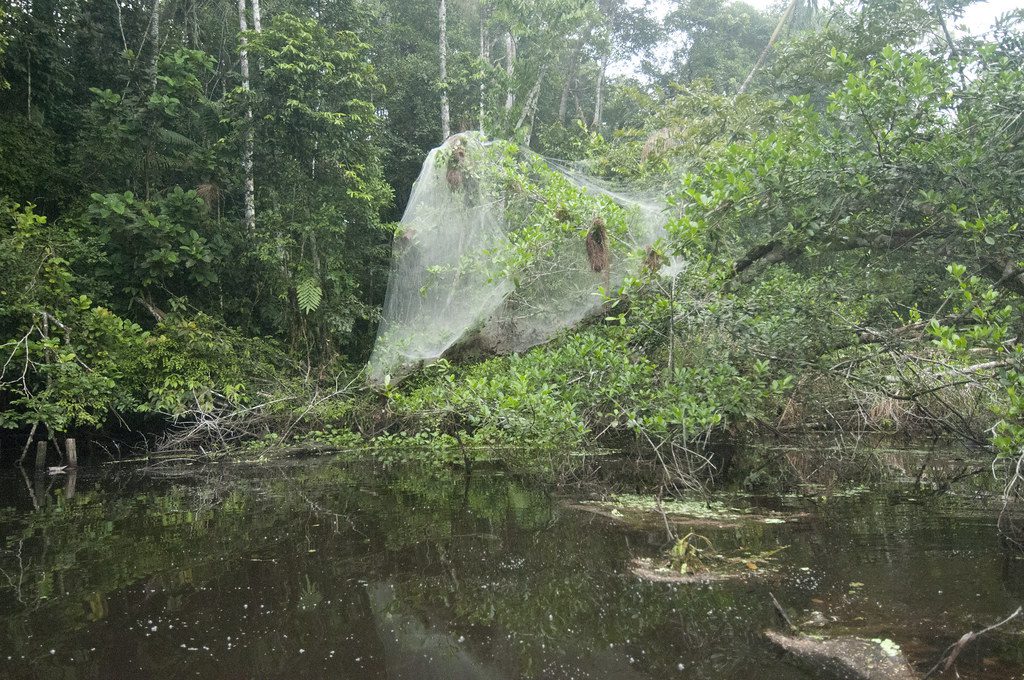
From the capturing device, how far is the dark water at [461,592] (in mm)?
2668

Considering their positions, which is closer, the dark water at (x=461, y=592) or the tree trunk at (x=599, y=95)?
the dark water at (x=461, y=592)

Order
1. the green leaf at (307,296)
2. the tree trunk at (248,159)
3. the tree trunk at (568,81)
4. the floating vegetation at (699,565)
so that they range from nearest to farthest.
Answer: the floating vegetation at (699,565), the green leaf at (307,296), the tree trunk at (248,159), the tree trunk at (568,81)

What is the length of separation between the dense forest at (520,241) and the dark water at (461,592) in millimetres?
821

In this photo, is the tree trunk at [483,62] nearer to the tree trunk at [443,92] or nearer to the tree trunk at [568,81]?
the tree trunk at [443,92]

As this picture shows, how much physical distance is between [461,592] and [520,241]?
3845 millimetres

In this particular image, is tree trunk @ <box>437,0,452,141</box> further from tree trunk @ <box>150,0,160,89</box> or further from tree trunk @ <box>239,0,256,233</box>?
tree trunk @ <box>150,0,160,89</box>

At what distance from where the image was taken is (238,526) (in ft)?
16.2

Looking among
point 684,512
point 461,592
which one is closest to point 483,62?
point 684,512

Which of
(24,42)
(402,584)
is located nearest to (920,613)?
(402,584)

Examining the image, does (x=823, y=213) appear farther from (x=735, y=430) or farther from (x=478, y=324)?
(x=478, y=324)

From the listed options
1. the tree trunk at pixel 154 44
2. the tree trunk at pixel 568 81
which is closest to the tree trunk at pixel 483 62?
the tree trunk at pixel 568 81

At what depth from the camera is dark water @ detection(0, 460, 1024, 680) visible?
2668 millimetres

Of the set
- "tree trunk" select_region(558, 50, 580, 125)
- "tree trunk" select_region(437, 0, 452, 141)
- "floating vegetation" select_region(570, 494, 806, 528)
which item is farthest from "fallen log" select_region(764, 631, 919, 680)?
"tree trunk" select_region(558, 50, 580, 125)

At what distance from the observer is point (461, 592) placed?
344 cm
